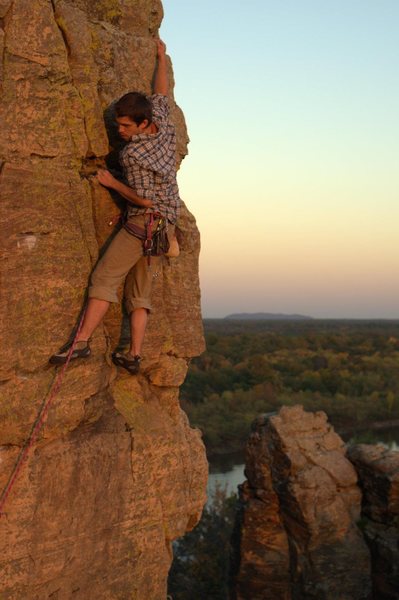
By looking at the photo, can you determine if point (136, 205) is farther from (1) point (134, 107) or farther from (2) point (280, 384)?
(2) point (280, 384)

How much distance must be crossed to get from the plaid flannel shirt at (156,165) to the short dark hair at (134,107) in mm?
Answer: 143

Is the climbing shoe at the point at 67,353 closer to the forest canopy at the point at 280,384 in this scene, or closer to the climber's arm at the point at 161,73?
the climber's arm at the point at 161,73

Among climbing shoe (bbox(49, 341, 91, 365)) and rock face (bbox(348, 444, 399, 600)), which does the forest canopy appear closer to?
rock face (bbox(348, 444, 399, 600))

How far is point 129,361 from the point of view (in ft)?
16.6

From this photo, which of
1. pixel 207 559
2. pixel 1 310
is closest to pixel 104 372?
pixel 1 310

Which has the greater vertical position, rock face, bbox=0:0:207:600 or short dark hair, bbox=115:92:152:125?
short dark hair, bbox=115:92:152:125

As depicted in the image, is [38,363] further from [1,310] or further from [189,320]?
[189,320]

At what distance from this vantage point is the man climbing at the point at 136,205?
4.77 metres

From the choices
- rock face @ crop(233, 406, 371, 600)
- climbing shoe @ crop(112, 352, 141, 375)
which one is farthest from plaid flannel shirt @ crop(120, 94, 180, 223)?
rock face @ crop(233, 406, 371, 600)


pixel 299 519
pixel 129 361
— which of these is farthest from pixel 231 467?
pixel 129 361

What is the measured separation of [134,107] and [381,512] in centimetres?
931

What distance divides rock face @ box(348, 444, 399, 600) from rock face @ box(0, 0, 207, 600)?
23.8 feet

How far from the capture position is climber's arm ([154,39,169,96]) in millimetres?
5418

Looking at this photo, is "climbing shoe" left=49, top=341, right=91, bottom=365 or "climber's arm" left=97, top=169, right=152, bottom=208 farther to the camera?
"climber's arm" left=97, top=169, right=152, bottom=208
